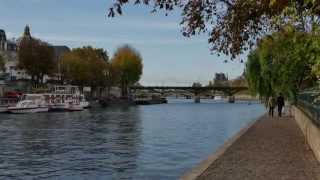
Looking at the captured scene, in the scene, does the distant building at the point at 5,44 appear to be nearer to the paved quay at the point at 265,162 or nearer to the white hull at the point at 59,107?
the white hull at the point at 59,107

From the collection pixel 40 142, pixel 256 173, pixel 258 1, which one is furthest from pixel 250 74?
pixel 258 1

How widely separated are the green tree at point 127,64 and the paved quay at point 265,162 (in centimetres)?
13967

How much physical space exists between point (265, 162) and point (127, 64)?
151069mm

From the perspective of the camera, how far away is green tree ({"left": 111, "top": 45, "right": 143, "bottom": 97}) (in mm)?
168875

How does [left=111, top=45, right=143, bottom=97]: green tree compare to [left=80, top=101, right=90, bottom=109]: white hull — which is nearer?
[left=80, top=101, right=90, bottom=109]: white hull

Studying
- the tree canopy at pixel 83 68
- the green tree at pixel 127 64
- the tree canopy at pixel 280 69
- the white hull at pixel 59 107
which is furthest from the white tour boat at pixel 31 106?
the green tree at pixel 127 64

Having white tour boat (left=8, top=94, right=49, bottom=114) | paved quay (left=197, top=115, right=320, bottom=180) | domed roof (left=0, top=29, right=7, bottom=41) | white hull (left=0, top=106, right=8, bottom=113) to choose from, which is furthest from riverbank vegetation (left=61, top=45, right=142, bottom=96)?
paved quay (left=197, top=115, right=320, bottom=180)

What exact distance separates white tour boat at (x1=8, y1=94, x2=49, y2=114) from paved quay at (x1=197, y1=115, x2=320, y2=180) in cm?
7367

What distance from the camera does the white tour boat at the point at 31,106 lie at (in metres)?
97.8

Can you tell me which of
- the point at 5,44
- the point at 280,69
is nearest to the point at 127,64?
the point at 5,44

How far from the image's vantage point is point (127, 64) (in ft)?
556

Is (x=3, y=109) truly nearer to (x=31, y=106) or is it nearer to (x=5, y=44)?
(x=31, y=106)

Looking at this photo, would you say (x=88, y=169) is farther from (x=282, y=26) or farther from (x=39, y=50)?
(x=39, y=50)

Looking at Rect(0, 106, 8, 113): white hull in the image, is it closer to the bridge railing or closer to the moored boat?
the moored boat
